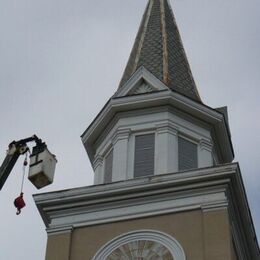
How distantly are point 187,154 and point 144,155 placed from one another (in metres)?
1.28

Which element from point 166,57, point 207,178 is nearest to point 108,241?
point 207,178

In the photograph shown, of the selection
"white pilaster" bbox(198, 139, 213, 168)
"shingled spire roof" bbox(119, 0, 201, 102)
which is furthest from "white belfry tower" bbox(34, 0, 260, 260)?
"shingled spire roof" bbox(119, 0, 201, 102)

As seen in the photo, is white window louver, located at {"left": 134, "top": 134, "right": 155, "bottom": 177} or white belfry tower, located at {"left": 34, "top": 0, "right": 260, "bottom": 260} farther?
white window louver, located at {"left": 134, "top": 134, "right": 155, "bottom": 177}

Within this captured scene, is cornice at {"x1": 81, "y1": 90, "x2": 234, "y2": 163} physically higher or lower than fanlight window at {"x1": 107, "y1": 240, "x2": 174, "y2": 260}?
higher

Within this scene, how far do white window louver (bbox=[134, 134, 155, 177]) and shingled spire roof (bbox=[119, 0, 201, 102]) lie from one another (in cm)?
211

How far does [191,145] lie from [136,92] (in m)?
2.71

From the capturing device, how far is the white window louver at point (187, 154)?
99.5 feet

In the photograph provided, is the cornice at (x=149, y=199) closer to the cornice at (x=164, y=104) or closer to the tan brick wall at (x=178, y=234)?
the tan brick wall at (x=178, y=234)

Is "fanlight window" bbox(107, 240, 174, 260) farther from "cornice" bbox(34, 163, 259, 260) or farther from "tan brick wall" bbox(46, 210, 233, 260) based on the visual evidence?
"cornice" bbox(34, 163, 259, 260)

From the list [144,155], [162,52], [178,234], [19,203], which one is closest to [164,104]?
[144,155]

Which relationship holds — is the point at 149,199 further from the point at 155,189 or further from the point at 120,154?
the point at 120,154

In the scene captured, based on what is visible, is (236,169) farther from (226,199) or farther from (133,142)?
(133,142)

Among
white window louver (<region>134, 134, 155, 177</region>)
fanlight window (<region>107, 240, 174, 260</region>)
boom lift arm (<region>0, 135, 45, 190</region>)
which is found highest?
white window louver (<region>134, 134, 155, 177</region>)

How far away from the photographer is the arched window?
27.3 m
